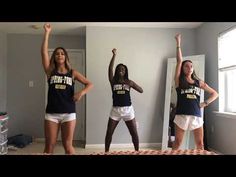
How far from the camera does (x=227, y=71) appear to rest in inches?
96.7

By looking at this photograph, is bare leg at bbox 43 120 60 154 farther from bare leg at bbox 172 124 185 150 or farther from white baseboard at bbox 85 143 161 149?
white baseboard at bbox 85 143 161 149

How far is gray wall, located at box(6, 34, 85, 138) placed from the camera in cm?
332

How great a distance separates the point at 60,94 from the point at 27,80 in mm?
2188

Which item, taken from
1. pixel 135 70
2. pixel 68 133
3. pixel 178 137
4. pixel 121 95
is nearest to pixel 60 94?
pixel 68 133

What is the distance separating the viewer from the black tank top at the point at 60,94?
1384 millimetres

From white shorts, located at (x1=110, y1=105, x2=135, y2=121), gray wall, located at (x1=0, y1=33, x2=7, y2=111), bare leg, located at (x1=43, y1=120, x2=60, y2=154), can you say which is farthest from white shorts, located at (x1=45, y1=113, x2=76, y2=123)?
gray wall, located at (x1=0, y1=33, x2=7, y2=111)

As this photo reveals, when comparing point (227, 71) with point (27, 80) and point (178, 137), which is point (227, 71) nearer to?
point (178, 137)

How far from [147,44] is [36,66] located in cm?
170

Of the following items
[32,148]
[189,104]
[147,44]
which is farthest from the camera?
[147,44]

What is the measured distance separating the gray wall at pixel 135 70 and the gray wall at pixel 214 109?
300mm
